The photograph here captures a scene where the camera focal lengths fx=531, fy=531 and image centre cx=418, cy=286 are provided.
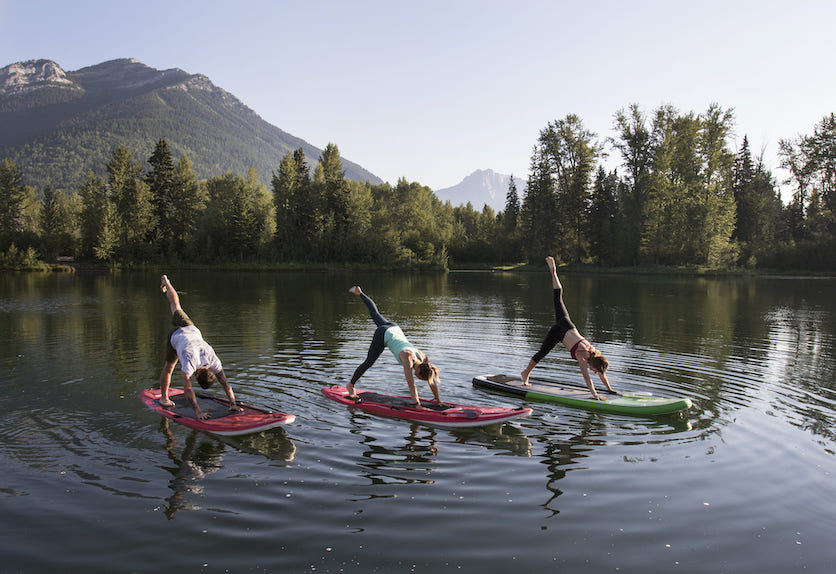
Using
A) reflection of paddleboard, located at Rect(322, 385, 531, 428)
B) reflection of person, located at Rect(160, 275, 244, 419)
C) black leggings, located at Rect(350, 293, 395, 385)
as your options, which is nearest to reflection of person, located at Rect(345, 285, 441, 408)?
black leggings, located at Rect(350, 293, 395, 385)

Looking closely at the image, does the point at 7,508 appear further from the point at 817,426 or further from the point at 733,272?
the point at 733,272

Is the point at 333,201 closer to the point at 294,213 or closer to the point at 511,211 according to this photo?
the point at 294,213

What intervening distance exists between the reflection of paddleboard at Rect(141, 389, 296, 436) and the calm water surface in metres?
0.22

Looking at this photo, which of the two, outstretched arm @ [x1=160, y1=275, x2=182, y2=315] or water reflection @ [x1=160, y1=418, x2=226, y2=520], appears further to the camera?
outstretched arm @ [x1=160, y1=275, x2=182, y2=315]

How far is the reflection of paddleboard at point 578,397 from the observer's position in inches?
431

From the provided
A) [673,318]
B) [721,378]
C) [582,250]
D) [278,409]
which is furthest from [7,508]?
[582,250]

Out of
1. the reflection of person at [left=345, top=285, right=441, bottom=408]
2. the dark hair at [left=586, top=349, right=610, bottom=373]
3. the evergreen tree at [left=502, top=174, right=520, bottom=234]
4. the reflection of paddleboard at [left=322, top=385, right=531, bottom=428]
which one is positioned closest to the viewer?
the reflection of paddleboard at [left=322, top=385, right=531, bottom=428]

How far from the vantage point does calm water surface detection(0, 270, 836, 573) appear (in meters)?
5.90

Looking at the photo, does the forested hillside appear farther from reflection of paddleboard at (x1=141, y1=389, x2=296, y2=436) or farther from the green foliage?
reflection of paddleboard at (x1=141, y1=389, x2=296, y2=436)

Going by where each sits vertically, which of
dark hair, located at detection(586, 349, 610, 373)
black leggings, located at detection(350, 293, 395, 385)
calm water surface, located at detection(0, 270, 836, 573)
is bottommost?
calm water surface, located at detection(0, 270, 836, 573)

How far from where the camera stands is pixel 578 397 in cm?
1162

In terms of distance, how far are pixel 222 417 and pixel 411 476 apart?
3.92 meters

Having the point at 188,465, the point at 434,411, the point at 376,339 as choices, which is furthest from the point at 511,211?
the point at 188,465

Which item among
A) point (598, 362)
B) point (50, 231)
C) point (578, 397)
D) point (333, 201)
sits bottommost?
point (578, 397)
